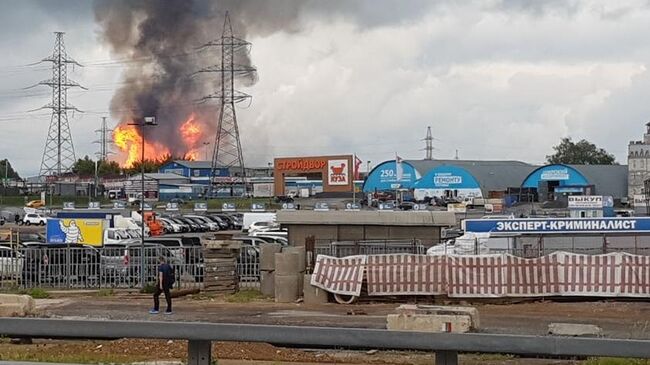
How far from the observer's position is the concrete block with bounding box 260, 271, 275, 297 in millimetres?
28191

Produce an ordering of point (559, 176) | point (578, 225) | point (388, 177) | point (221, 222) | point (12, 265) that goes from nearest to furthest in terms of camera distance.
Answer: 1. point (578, 225)
2. point (12, 265)
3. point (221, 222)
4. point (559, 176)
5. point (388, 177)

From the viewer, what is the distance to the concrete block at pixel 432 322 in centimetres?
1639

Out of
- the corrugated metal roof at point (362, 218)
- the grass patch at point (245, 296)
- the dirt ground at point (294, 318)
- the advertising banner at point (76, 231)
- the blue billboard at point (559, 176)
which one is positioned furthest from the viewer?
the blue billboard at point (559, 176)

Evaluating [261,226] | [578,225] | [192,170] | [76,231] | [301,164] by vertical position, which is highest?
[192,170]

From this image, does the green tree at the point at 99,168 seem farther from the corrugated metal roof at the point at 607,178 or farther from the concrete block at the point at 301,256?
the concrete block at the point at 301,256

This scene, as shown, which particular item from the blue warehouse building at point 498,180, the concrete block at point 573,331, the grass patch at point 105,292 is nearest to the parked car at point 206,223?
the blue warehouse building at point 498,180

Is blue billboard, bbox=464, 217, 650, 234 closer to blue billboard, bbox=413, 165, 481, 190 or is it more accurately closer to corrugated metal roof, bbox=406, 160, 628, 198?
corrugated metal roof, bbox=406, 160, 628, 198

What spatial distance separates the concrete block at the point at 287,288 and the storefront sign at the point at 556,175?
69.7m

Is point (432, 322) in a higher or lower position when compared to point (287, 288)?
higher

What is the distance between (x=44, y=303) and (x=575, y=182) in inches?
2859

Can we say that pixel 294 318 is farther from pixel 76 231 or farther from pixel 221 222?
pixel 221 222

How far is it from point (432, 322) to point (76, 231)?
2596cm

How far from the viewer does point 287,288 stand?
2708 centimetres

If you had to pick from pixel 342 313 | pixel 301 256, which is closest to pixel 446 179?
pixel 301 256
